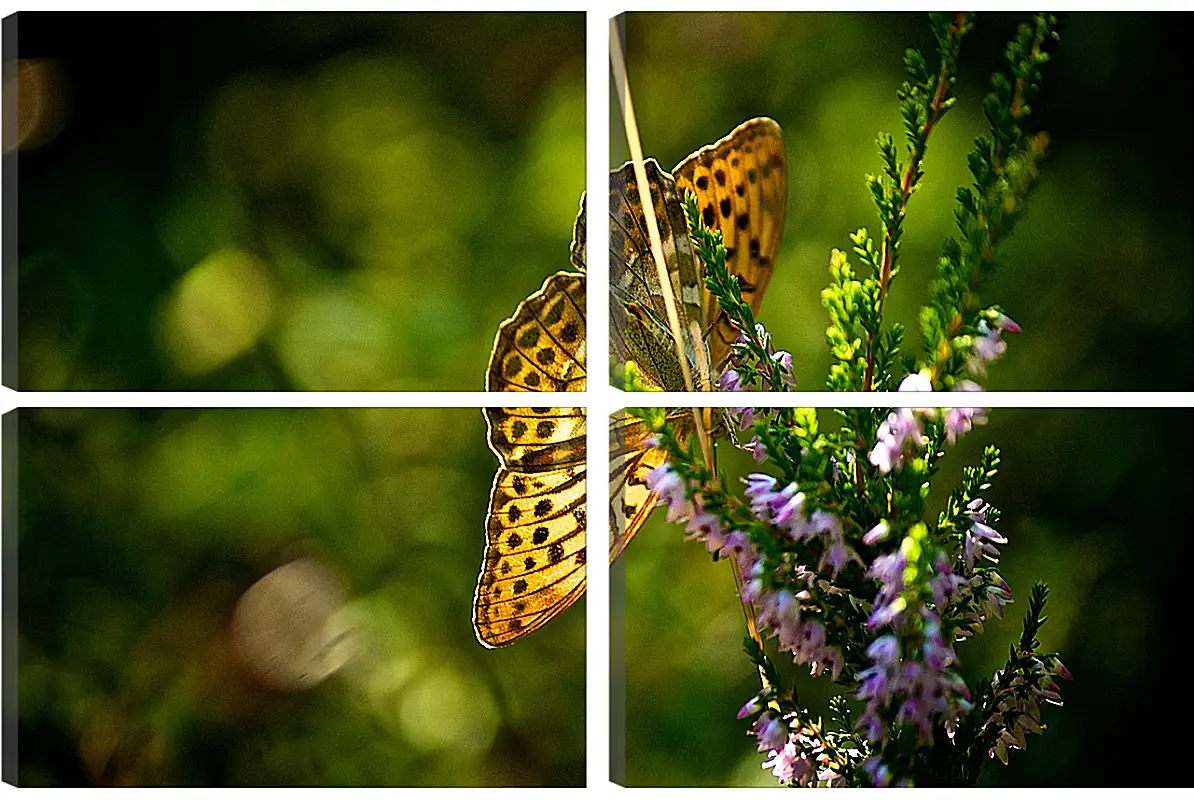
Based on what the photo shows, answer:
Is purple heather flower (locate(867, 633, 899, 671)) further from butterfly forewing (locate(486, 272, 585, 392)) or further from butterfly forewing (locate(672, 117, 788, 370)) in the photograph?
butterfly forewing (locate(486, 272, 585, 392))

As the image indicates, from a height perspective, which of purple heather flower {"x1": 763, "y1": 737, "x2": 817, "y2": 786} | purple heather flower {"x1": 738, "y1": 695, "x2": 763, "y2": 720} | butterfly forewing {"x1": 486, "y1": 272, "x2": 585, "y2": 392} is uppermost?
butterfly forewing {"x1": 486, "y1": 272, "x2": 585, "y2": 392}

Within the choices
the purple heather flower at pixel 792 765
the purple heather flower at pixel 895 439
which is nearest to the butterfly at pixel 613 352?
the purple heather flower at pixel 895 439

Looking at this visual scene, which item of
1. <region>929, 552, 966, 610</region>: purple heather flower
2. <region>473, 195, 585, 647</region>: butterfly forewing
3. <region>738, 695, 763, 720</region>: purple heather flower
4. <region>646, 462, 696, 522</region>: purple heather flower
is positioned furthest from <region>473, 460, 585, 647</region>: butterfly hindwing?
<region>929, 552, 966, 610</region>: purple heather flower

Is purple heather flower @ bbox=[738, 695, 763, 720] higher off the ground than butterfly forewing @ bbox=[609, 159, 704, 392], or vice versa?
butterfly forewing @ bbox=[609, 159, 704, 392]

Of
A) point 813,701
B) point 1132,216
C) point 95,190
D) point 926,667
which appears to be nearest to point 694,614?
point 813,701

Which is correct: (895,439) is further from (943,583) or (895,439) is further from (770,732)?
(770,732)

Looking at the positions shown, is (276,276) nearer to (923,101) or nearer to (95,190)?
(95,190)

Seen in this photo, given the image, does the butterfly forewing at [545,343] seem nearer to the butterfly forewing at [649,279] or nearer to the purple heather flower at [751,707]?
the butterfly forewing at [649,279]

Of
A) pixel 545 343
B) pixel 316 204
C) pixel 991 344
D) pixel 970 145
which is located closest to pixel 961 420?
pixel 991 344
